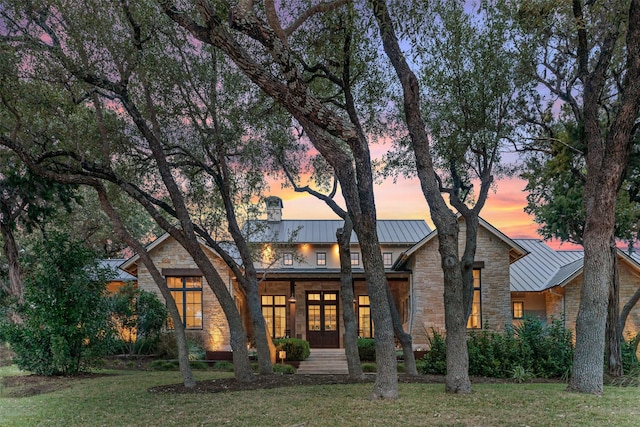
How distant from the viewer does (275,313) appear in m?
26.9

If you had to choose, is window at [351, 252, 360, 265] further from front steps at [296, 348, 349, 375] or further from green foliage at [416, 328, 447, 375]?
green foliage at [416, 328, 447, 375]

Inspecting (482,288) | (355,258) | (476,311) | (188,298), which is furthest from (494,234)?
(188,298)

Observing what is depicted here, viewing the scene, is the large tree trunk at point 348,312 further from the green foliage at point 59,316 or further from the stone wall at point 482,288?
the stone wall at point 482,288

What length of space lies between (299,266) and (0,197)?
14.8 m

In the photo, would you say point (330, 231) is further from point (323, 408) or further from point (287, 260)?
point (323, 408)

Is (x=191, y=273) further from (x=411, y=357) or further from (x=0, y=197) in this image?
(x=411, y=357)

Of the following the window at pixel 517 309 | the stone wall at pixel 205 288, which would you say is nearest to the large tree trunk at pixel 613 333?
the window at pixel 517 309

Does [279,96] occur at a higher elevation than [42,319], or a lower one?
higher

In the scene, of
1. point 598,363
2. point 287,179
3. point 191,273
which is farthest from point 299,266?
point 598,363

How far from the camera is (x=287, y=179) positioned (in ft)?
54.6

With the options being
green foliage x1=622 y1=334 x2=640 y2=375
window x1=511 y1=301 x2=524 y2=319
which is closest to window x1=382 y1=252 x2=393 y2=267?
window x1=511 y1=301 x2=524 y2=319

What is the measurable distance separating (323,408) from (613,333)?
9213mm

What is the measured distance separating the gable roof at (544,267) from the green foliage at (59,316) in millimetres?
17504

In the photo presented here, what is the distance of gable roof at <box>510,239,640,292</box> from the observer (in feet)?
75.6
